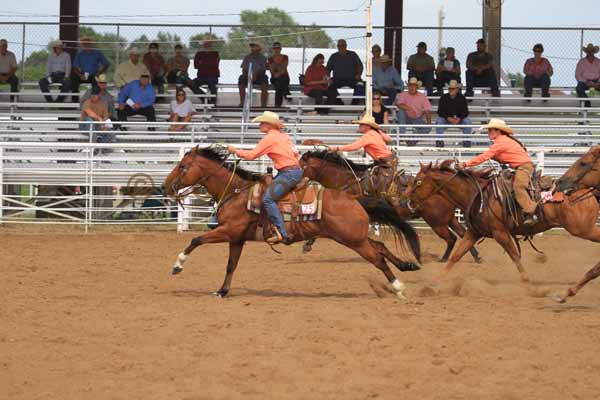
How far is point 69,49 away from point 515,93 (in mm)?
10179

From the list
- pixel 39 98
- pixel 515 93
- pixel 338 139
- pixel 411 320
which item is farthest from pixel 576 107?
pixel 411 320

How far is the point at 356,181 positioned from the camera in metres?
13.3

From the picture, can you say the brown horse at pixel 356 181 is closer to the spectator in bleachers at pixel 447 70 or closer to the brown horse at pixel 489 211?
the brown horse at pixel 489 211

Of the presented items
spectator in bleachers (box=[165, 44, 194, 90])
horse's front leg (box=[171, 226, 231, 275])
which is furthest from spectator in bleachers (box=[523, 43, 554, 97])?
horse's front leg (box=[171, 226, 231, 275])

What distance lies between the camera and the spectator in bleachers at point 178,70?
21.9 metres

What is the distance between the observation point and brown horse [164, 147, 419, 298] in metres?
10.5

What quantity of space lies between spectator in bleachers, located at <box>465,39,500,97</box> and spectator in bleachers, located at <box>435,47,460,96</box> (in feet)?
0.98

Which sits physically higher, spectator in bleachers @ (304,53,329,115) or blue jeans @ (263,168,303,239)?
spectator in bleachers @ (304,53,329,115)

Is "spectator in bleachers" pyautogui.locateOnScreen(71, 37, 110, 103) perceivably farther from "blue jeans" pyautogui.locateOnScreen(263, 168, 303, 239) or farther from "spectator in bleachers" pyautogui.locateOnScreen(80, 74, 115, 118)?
"blue jeans" pyautogui.locateOnScreen(263, 168, 303, 239)

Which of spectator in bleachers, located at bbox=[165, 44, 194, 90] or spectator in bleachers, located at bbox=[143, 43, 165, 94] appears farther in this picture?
spectator in bleachers, located at bbox=[165, 44, 194, 90]

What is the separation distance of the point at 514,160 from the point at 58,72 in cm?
1302

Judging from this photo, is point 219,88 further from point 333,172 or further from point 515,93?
point 333,172

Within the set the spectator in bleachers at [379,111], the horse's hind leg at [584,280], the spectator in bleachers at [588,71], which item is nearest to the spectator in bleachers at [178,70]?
the spectator in bleachers at [379,111]

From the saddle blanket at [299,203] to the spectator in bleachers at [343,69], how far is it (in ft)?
35.6
